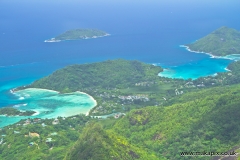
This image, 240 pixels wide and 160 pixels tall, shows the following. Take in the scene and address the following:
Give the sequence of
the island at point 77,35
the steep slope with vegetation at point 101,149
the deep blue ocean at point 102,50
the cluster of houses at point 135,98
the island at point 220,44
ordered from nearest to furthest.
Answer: the steep slope with vegetation at point 101,149 < the cluster of houses at point 135,98 < the deep blue ocean at point 102,50 < the island at point 220,44 < the island at point 77,35

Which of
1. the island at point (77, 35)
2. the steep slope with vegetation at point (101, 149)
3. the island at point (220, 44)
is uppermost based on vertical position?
the island at point (77, 35)

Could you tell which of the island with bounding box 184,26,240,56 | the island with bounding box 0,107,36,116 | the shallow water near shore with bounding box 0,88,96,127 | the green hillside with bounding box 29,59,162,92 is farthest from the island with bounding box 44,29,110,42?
the island with bounding box 0,107,36,116

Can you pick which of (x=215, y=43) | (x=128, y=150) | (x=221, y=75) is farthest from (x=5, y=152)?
(x=215, y=43)

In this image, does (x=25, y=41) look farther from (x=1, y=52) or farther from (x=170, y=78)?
(x=170, y=78)

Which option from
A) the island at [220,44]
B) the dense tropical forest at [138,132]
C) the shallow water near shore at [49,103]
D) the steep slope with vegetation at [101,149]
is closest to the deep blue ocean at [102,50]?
the shallow water near shore at [49,103]

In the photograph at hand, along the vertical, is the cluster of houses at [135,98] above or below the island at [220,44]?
below

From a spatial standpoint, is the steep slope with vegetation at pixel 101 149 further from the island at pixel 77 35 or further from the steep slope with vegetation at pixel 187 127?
the island at pixel 77 35

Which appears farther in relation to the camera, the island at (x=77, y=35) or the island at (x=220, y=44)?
the island at (x=77, y=35)

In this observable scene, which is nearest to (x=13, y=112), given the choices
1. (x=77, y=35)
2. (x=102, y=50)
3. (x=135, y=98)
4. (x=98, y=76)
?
(x=135, y=98)

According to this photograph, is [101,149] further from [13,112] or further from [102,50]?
[102,50]
